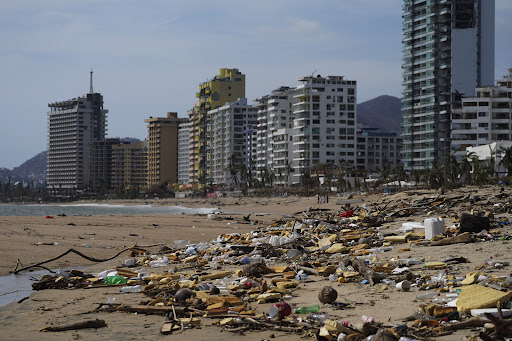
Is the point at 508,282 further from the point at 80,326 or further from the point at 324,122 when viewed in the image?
the point at 324,122

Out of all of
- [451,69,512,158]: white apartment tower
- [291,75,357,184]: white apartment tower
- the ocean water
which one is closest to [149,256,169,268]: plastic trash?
the ocean water

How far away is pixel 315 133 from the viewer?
116312 millimetres

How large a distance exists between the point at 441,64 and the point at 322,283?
104 meters

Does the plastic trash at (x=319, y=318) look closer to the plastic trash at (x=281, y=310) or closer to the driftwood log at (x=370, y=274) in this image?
the plastic trash at (x=281, y=310)

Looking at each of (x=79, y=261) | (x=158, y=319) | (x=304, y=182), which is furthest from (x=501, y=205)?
(x=304, y=182)

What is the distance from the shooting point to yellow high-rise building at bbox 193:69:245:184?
171 meters

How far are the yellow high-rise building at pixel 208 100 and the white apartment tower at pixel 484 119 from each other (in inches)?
3217

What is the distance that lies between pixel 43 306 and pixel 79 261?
757cm

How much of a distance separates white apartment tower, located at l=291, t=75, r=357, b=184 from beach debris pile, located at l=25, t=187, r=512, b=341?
97075mm

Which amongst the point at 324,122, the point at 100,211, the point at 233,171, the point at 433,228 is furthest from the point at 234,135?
Answer: the point at 433,228

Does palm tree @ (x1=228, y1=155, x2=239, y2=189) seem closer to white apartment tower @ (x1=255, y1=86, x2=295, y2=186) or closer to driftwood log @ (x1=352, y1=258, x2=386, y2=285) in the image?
white apartment tower @ (x1=255, y1=86, x2=295, y2=186)

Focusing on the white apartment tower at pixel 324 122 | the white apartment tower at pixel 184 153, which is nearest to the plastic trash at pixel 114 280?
the white apartment tower at pixel 324 122

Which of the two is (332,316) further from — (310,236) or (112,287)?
(310,236)

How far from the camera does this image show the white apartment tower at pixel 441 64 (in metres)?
107
